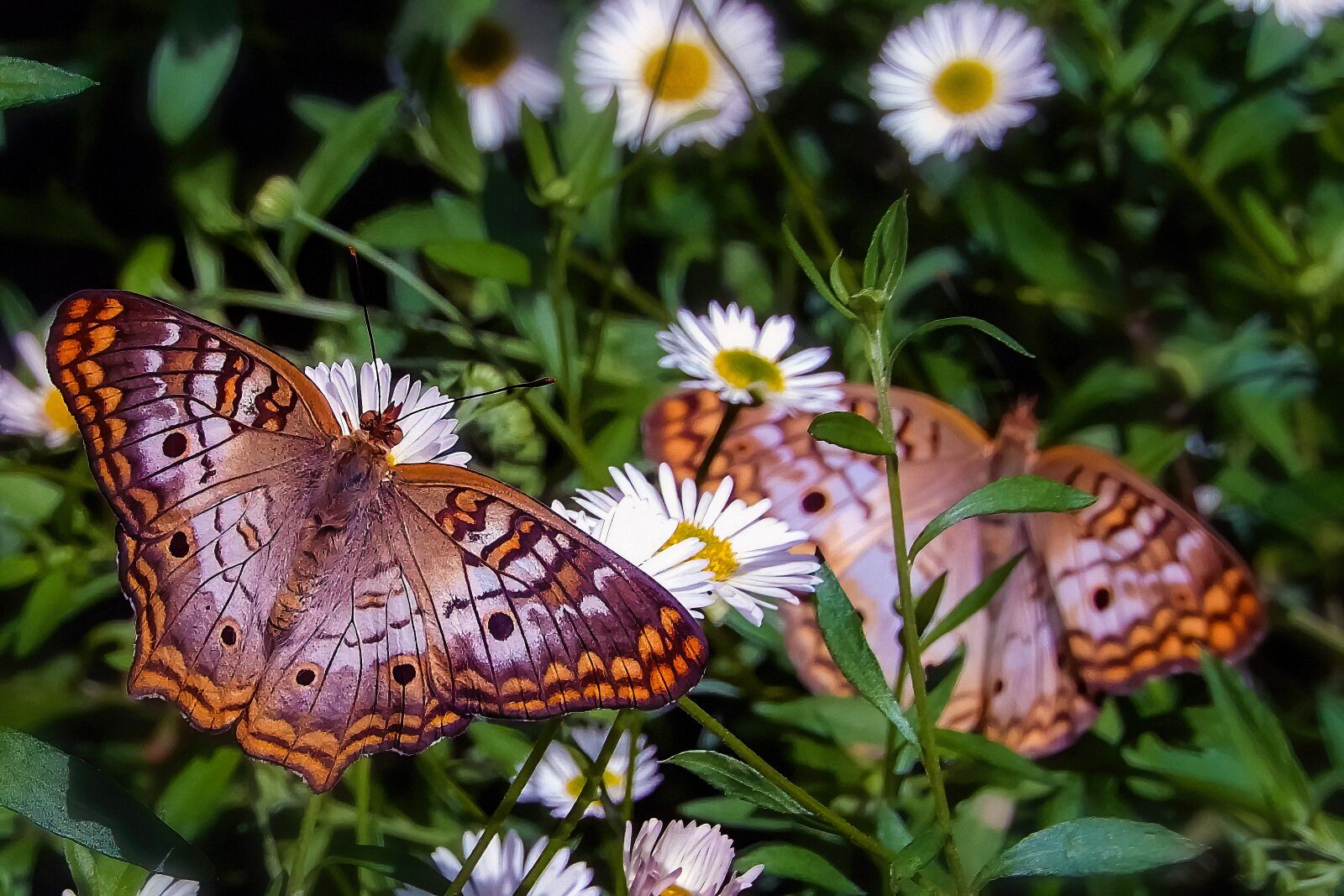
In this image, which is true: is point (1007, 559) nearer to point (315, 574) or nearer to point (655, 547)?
point (655, 547)

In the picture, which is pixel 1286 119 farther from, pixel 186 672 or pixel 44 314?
pixel 44 314

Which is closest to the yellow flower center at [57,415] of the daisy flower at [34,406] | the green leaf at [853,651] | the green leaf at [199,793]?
the daisy flower at [34,406]

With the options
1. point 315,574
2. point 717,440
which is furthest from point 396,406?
point 717,440

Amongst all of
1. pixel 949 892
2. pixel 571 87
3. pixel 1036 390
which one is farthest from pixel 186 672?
pixel 1036 390

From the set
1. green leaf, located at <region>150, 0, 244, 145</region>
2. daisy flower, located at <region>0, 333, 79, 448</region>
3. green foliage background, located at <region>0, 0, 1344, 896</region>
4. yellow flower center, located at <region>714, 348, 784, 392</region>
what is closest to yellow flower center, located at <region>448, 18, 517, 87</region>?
green foliage background, located at <region>0, 0, 1344, 896</region>

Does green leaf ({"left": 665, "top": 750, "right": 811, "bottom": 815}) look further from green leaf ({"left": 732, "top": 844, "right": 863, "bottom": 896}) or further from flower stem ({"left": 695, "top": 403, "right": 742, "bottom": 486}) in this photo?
flower stem ({"left": 695, "top": 403, "right": 742, "bottom": 486})
